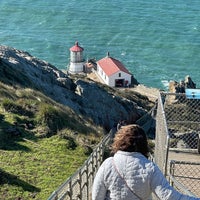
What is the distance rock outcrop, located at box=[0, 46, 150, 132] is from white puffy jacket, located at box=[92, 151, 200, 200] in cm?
1790

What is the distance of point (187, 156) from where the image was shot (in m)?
11.1

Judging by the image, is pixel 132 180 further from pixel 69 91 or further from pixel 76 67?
pixel 76 67

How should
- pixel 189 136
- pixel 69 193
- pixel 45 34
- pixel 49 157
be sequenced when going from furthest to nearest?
pixel 45 34
pixel 189 136
pixel 49 157
pixel 69 193

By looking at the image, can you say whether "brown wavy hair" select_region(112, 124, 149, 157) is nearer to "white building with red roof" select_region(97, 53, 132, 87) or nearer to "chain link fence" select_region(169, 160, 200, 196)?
"chain link fence" select_region(169, 160, 200, 196)

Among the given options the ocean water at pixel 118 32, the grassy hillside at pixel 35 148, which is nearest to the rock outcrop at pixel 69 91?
the grassy hillside at pixel 35 148

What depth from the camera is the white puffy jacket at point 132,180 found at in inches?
194

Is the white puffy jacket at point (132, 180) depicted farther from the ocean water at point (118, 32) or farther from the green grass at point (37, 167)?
the ocean water at point (118, 32)

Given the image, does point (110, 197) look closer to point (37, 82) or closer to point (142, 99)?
point (37, 82)

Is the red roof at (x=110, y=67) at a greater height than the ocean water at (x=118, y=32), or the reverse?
the ocean water at (x=118, y=32)

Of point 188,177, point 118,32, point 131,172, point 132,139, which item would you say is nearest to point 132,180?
point 131,172

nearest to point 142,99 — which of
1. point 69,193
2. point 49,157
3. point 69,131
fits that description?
point 69,131

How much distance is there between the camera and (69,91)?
29.6m

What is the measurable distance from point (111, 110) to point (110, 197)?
996 inches

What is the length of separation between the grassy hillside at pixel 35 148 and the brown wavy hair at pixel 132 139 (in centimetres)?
577
